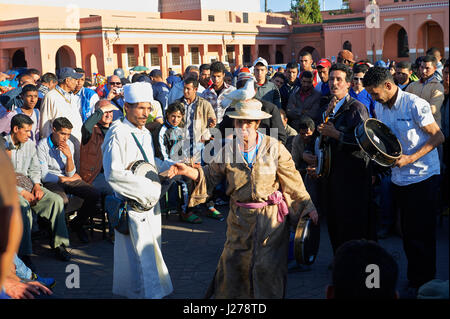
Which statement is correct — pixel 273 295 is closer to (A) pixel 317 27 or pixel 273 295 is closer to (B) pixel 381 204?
(B) pixel 381 204

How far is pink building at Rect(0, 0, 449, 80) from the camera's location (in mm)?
30109

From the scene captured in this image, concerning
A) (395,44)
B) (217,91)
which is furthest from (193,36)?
(217,91)

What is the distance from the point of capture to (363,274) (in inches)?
94.3

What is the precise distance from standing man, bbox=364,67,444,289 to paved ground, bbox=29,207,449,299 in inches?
9.7

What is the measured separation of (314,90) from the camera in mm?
7449

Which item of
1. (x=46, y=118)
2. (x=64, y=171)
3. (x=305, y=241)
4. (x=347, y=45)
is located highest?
(x=347, y=45)

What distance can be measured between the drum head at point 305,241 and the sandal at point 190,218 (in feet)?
11.3

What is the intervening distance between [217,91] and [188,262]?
11.2 ft

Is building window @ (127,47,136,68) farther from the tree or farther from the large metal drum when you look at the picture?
the large metal drum

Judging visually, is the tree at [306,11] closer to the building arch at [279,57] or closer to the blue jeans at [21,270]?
the building arch at [279,57]

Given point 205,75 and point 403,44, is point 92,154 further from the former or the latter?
point 403,44

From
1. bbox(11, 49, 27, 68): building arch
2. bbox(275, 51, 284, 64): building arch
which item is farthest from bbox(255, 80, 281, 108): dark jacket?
bbox(275, 51, 284, 64): building arch

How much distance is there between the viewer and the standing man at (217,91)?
8102 mm
